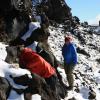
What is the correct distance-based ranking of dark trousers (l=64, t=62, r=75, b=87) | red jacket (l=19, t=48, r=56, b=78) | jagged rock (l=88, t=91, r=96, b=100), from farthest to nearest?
jagged rock (l=88, t=91, r=96, b=100) < dark trousers (l=64, t=62, r=75, b=87) < red jacket (l=19, t=48, r=56, b=78)

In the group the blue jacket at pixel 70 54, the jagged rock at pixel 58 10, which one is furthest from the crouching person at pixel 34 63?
the jagged rock at pixel 58 10

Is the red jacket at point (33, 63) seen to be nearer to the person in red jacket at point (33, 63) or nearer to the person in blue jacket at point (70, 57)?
the person in red jacket at point (33, 63)

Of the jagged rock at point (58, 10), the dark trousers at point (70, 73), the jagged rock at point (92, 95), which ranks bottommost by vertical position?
the jagged rock at point (92, 95)

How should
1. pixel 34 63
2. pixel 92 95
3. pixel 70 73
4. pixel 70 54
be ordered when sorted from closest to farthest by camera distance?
1. pixel 34 63
2. pixel 70 54
3. pixel 70 73
4. pixel 92 95

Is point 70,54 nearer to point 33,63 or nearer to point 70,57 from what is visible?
point 70,57

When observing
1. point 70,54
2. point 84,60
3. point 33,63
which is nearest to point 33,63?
point 33,63

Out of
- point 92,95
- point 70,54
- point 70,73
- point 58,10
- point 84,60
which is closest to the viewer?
point 70,54

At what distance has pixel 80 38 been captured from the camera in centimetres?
2656

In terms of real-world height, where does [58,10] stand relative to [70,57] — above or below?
above

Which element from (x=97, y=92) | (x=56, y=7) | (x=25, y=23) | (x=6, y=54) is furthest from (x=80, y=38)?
(x=6, y=54)

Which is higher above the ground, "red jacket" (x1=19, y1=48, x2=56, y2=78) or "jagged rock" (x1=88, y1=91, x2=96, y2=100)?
"red jacket" (x1=19, y1=48, x2=56, y2=78)

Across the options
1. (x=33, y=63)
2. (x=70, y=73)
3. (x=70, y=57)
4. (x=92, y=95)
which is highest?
(x=33, y=63)

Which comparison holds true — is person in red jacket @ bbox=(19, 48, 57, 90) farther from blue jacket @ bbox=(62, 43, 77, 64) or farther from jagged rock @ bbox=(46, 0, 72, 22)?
jagged rock @ bbox=(46, 0, 72, 22)

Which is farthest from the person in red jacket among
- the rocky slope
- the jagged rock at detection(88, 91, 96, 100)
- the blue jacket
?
the jagged rock at detection(88, 91, 96, 100)
